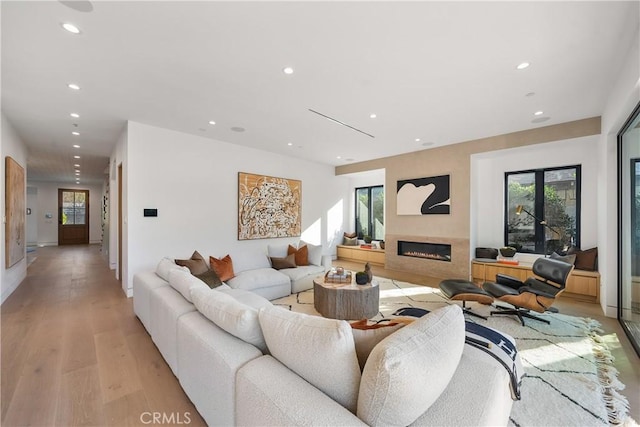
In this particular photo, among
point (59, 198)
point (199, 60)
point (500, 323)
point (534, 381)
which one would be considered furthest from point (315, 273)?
point (59, 198)

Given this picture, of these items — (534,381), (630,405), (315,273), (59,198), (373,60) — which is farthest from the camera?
(59,198)

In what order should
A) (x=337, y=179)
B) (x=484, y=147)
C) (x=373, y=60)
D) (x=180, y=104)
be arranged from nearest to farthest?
(x=373, y=60)
(x=180, y=104)
(x=484, y=147)
(x=337, y=179)

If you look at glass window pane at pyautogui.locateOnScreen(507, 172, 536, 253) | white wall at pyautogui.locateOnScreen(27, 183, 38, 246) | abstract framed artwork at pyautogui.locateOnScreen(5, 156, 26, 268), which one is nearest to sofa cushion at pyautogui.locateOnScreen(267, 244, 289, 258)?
abstract framed artwork at pyautogui.locateOnScreen(5, 156, 26, 268)

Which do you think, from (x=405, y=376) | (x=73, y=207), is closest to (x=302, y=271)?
(x=405, y=376)

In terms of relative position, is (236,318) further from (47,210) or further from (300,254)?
(47,210)

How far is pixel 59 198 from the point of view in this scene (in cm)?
1109

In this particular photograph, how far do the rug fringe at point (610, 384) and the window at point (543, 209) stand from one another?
7.88 feet

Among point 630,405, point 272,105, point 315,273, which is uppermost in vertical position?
point 272,105

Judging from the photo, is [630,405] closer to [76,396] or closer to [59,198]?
[76,396]

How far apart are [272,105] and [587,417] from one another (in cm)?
405

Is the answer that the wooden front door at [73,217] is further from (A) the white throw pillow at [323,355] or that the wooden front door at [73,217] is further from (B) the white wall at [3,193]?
(A) the white throw pillow at [323,355]

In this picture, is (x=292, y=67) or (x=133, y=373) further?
(x=292, y=67)

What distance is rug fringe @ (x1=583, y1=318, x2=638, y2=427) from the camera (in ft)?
5.82

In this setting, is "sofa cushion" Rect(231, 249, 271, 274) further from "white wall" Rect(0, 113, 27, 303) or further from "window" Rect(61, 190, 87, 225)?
"window" Rect(61, 190, 87, 225)
